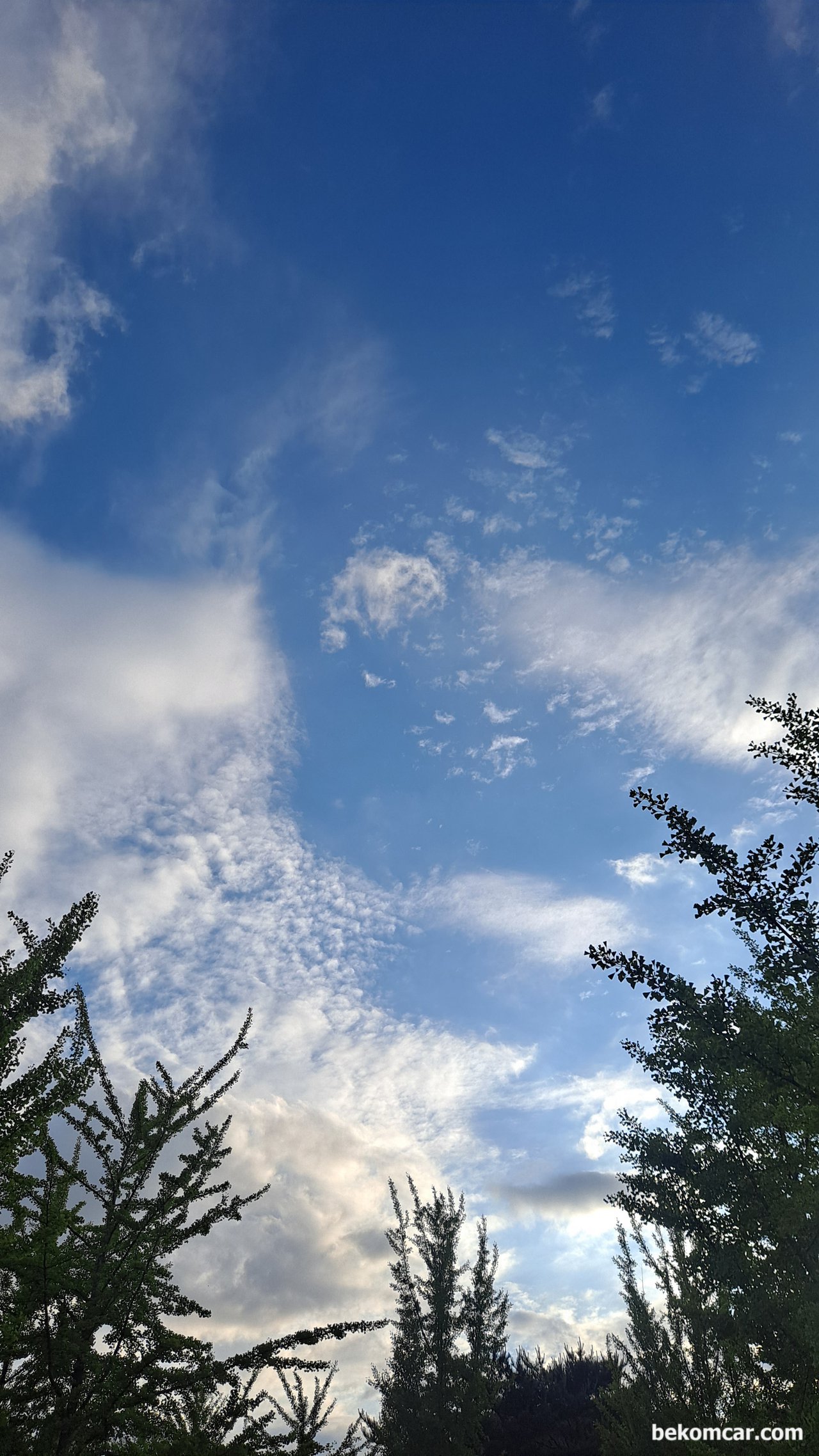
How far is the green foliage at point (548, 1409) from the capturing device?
20.1 m

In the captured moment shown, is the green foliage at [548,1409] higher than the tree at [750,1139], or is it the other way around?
A: the tree at [750,1139]

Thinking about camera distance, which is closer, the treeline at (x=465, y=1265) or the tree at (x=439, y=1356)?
the treeline at (x=465, y=1265)

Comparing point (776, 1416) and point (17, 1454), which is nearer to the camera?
point (17, 1454)

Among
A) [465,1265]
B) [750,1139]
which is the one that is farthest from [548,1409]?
[750,1139]

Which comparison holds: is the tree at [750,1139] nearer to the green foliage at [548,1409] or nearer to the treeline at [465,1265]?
the treeline at [465,1265]

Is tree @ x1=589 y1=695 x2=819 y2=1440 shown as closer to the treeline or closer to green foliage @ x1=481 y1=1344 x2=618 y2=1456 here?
the treeline

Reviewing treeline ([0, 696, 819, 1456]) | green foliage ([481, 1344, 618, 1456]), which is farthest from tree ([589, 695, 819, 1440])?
green foliage ([481, 1344, 618, 1456])

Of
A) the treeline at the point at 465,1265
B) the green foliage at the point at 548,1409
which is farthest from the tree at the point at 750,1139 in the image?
the green foliage at the point at 548,1409

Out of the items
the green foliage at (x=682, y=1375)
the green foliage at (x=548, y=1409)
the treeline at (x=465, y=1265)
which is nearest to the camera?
the treeline at (x=465, y=1265)

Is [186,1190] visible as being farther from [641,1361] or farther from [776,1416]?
[641,1361]

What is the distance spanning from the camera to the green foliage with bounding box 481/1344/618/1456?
20114mm

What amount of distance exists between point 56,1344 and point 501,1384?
17.6 meters

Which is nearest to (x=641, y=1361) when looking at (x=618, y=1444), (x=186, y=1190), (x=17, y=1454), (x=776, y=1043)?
(x=618, y=1444)

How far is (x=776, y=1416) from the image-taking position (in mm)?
10281
